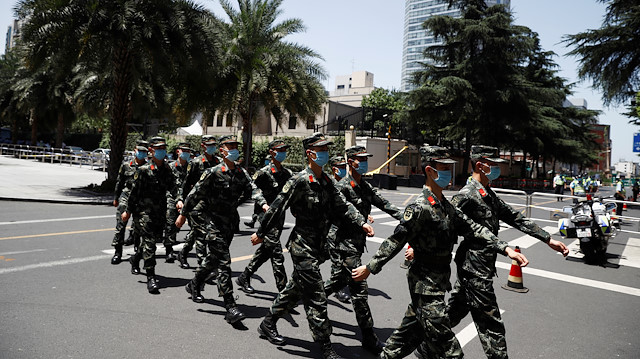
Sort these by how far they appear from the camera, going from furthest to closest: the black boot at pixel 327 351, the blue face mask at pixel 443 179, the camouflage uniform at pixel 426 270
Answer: the black boot at pixel 327 351
the blue face mask at pixel 443 179
the camouflage uniform at pixel 426 270

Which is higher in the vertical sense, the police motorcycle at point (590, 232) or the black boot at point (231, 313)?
the police motorcycle at point (590, 232)

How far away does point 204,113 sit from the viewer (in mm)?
22672

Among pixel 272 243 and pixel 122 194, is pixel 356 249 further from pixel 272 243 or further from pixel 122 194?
pixel 122 194

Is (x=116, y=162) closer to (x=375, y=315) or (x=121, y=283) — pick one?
(x=121, y=283)

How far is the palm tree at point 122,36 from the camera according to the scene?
584 inches

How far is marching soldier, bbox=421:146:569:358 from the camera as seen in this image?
374 cm

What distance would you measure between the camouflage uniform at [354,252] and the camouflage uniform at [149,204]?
8.65ft

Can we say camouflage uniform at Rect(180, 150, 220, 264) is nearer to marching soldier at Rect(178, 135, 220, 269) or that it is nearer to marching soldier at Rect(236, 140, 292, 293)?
marching soldier at Rect(178, 135, 220, 269)

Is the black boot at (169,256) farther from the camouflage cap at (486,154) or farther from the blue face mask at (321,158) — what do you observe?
the camouflage cap at (486,154)

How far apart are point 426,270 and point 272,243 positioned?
2.84 meters

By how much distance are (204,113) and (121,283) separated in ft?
57.8

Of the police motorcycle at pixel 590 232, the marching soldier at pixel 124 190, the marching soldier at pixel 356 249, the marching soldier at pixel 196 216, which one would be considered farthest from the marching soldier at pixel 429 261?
the police motorcycle at pixel 590 232

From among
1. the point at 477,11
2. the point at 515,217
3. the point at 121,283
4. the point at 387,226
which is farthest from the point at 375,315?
the point at 477,11

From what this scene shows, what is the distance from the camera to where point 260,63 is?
21047 mm
